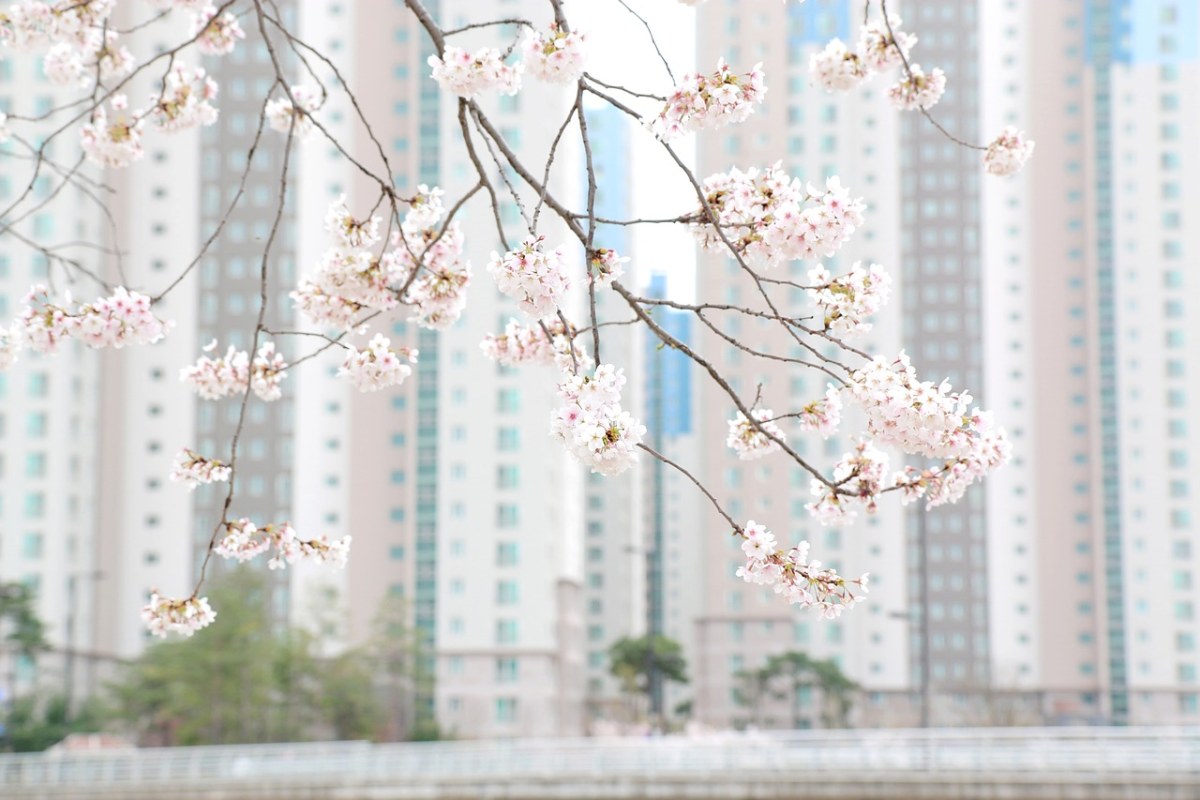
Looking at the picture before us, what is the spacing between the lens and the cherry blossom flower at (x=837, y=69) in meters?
6.47

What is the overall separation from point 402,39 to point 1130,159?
3255 cm

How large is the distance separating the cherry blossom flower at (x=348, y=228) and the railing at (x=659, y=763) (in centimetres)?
2591

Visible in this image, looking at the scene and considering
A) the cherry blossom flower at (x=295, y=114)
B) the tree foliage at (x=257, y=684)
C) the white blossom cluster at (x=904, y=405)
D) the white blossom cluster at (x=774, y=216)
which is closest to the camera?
the white blossom cluster at (x=904, y=405)

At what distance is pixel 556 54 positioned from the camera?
5.44 meters

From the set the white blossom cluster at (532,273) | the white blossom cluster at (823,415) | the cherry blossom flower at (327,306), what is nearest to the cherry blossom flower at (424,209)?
the cherry blossom flower at (327,306)

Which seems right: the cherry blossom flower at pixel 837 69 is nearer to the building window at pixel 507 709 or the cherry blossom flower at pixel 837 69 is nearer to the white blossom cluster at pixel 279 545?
the white blossom cluster at pixel 279 545

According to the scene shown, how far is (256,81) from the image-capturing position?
227 ft

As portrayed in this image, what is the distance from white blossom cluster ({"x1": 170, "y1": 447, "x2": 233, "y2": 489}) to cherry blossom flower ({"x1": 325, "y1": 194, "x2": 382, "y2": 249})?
921mm

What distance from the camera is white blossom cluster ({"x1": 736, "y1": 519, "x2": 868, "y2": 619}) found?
5.29 meters

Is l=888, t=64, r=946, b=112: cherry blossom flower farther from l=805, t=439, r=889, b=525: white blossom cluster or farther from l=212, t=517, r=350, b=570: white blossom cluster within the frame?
l=212, t=517, r=350, b=570: white blossom cluster

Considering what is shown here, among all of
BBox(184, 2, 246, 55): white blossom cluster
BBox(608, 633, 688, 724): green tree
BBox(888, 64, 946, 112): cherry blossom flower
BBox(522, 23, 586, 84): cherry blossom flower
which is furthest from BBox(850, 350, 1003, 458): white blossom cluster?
BBox(608, 633, 688, 724): green tree

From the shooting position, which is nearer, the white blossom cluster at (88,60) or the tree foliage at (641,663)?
the white blossom cluster at (88,60)

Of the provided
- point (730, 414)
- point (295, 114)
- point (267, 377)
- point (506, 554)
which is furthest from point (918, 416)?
point (730, 414)

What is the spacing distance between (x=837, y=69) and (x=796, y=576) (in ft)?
6.73
